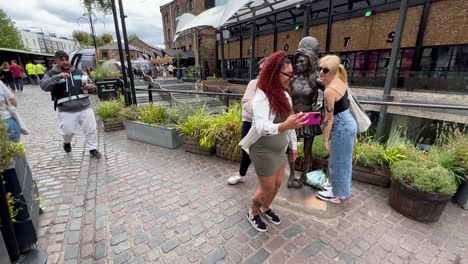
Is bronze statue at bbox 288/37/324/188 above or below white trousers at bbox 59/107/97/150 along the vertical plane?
above

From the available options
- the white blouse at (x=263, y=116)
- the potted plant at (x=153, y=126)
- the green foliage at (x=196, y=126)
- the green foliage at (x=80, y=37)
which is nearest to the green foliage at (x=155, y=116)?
the potted plant at (x=153, y=126)

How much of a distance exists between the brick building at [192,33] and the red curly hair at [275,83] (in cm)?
2124

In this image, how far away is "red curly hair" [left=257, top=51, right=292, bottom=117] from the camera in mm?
1796

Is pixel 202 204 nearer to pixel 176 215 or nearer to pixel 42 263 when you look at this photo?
pixel 176 215

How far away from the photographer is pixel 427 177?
2396 mm

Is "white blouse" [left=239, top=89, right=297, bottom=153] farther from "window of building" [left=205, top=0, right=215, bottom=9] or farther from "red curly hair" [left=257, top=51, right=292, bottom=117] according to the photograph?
"window of building" [left=205, top=0, right=215, bottom=9]

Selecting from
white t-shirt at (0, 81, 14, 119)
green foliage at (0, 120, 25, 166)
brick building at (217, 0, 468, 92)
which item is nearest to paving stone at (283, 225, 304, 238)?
green foliage at (0, 120, 25, 166)

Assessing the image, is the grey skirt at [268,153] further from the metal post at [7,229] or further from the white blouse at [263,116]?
the metal post at [7,229]

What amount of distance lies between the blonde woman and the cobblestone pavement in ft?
1.36

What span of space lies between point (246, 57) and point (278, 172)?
20.4 meters

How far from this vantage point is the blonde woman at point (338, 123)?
2289mm

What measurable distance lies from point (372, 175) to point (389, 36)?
36.9 feet

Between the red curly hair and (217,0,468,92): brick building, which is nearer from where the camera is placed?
the red curly hair

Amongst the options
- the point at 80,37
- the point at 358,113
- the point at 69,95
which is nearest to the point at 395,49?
the point at 358,113
